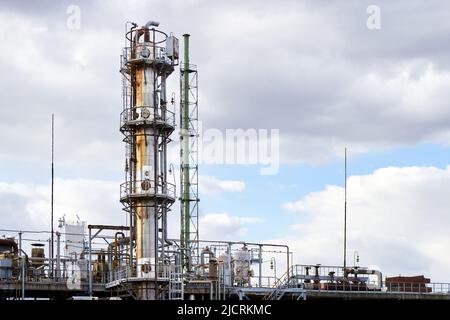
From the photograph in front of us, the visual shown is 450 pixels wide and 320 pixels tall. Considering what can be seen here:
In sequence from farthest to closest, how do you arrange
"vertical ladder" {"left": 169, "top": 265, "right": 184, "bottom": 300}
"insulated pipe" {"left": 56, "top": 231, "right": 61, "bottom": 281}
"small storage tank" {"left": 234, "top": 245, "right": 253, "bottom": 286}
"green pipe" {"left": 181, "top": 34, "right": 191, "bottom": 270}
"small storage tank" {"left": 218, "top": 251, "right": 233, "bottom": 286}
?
"green pipe" {"left": 181, "top": 34, "right": 191, "bottom": 270} → "small storage tank" {"left": 234, "top": 245, "right": 253, "bottom": 286} → "small storage tank" {"left": 218, "top": 251, "right": 233, "bottom": 286} → "insulated pipe" {"left": 56, "top": 231, "right": 61, "bottom": 281} → "vertical ladder" {"left": 169, "top": 265, "right": 184, "bottom": 300}

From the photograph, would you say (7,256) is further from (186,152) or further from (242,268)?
(186,152)

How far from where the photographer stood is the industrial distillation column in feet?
217

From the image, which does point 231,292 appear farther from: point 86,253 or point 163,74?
point 163,74

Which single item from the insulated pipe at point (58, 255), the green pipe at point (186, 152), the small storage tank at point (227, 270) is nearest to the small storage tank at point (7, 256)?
the insulated pipe at point (58, 255)

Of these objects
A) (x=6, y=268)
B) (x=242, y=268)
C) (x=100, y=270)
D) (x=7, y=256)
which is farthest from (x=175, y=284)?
(x=7, y=256)

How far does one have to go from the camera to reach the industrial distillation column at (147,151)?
217 ft

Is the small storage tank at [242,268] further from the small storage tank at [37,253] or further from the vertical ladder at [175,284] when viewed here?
the small storage tank at [37,253]

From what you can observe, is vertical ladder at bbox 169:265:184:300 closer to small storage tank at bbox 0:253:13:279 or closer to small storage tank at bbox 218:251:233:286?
small storage tank at bbox 218:251:233:286

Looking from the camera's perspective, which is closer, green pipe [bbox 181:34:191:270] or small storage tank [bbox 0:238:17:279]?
small storage tank [bbox 0:238:17:279]

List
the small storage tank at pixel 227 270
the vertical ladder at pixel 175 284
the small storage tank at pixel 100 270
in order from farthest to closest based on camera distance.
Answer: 1. the small storage tank at pixel 100 270
2. the small storage tank at pixel 227 270
3. the vertical ladder at pixel 175 284

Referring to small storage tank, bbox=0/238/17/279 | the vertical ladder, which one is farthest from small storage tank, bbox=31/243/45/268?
the vertical ladder

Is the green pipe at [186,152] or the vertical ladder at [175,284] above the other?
the green pipe at [186,152]

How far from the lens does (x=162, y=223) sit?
68.8 meters
